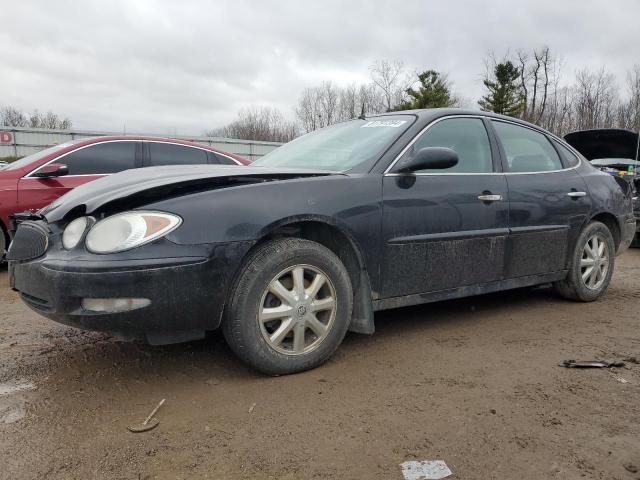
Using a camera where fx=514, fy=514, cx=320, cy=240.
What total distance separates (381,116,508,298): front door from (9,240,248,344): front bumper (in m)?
1.05

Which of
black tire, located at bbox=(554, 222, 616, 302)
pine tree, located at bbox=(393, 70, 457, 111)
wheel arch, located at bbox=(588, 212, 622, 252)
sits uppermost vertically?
pine tree, located at bbox=(393, 70, 457, 111)

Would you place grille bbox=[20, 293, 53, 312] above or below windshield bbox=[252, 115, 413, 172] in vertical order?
below

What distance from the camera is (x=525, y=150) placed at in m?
4.15

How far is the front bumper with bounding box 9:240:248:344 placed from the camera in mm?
2338

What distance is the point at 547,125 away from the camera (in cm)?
4062

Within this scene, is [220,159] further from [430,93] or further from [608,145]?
[430,93]

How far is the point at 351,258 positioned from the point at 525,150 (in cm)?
203

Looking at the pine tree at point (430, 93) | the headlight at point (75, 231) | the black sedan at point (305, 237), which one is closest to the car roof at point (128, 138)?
the black sedan at point (305, 237)

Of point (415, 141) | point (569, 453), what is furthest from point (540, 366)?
point (415, 141)

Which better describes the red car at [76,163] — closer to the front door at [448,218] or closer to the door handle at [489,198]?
the front door at [448,218]

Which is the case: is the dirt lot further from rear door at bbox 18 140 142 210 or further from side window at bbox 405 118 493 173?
rear door at bbox 18 140 142 210

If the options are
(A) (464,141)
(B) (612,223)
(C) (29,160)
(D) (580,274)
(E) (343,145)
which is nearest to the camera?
(E) (343,145)

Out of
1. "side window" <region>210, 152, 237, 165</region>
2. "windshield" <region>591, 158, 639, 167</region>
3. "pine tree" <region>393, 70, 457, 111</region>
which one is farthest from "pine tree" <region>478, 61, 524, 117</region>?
"side window" <region>210, 152, 237, 165</region>

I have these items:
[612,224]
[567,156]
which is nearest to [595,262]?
[612,224]
